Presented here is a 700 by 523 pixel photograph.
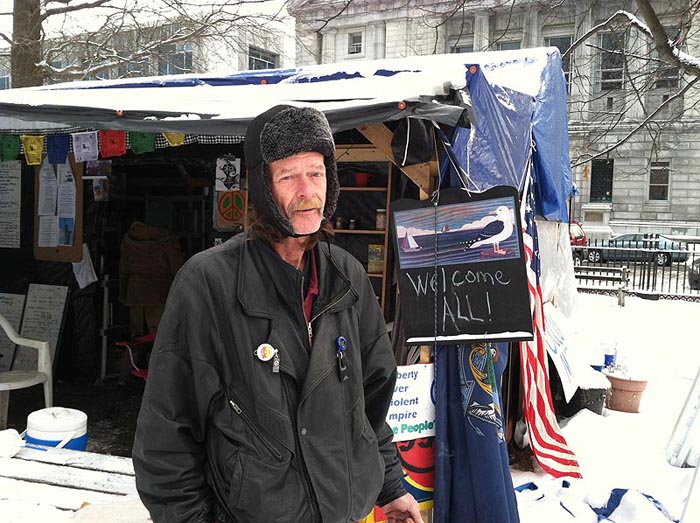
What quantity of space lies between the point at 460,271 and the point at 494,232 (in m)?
0.30

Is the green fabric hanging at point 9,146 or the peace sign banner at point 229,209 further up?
the green fabric hanging at point 9,146

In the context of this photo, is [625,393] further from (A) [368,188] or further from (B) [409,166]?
(B) [409,166]

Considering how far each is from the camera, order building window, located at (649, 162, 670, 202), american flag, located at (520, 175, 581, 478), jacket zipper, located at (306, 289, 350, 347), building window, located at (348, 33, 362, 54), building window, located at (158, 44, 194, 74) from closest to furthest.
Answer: jacket zipper, located at (306, 289, 350, 347), american flag, located at (520, 175, 581, 478), building window, located at (158, 44, 194, 74), building window, located at (649, 162, 670, 202), building window, located at (348, 33, 362, 54)

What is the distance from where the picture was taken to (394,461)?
6.46 feet

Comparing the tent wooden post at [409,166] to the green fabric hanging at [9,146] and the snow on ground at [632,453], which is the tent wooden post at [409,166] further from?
the green fabric hanging at [9,146]

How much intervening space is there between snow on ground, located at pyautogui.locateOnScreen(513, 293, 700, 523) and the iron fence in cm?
562

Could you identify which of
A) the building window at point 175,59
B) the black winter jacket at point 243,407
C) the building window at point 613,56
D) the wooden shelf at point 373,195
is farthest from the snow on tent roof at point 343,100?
the building window at point 175,59

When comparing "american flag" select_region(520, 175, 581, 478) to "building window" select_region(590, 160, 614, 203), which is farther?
"building window" select_region(590, 160, 614, 203)

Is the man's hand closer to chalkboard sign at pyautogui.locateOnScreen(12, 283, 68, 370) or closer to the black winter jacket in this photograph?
the black winter jacket

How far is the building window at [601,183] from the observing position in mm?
30000

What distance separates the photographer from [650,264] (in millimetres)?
17422

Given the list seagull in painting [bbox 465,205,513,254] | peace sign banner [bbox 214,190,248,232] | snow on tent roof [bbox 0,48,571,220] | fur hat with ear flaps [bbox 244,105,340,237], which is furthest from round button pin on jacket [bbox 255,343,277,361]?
peace sign banner [bbox 214,190,248,232]

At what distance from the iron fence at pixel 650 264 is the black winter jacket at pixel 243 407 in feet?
43.9

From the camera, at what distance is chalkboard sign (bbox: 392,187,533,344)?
3.62 m
